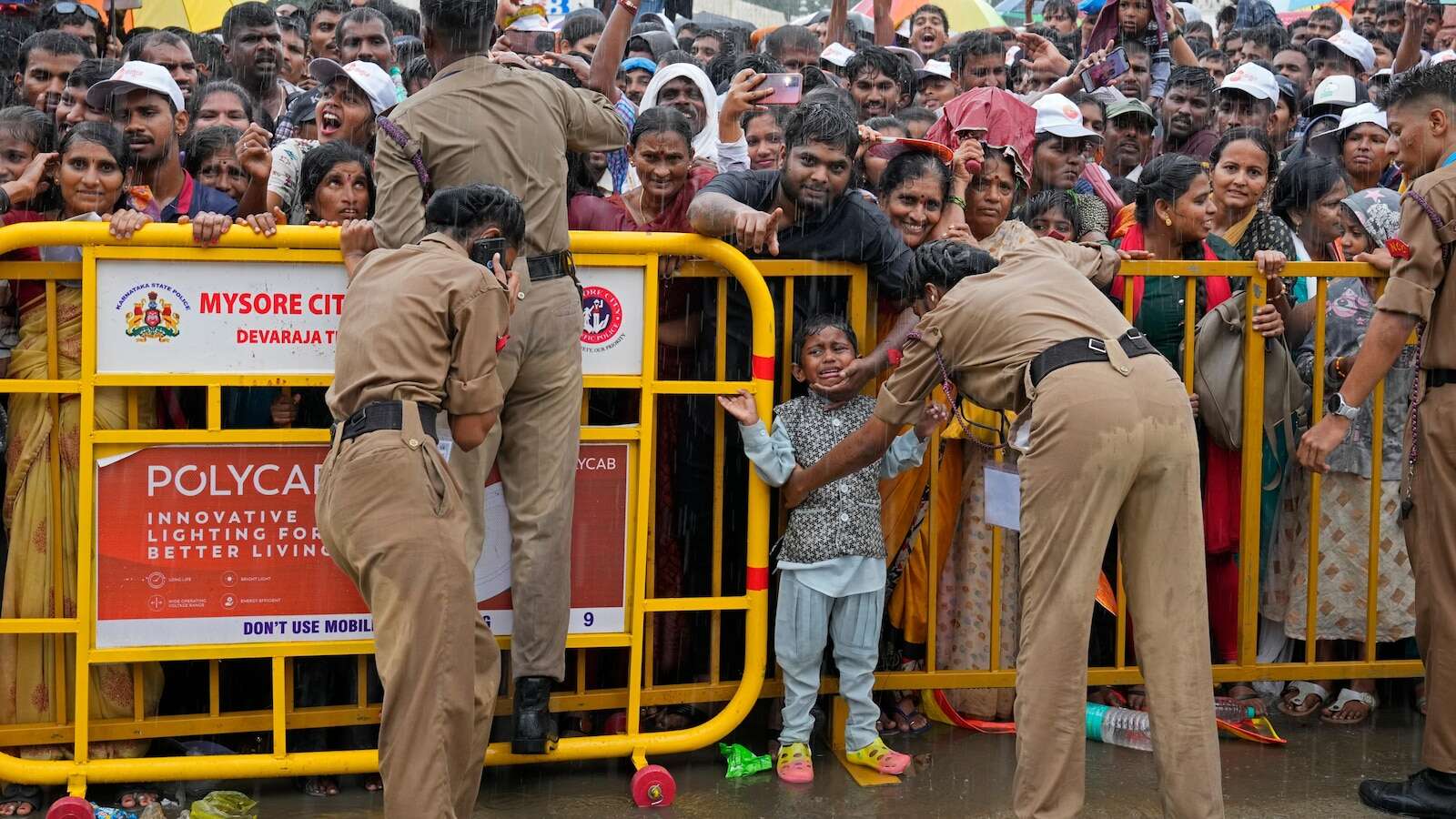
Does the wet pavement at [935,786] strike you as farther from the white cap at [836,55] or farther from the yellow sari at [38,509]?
the white cap at [836,55]

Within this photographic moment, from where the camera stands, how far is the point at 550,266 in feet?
16.2

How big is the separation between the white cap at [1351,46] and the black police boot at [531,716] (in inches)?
311

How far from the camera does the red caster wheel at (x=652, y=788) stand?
5.02m

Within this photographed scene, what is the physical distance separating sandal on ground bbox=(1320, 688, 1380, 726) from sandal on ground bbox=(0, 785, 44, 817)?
471 centimetres

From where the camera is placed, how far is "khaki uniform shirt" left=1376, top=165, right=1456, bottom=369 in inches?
201

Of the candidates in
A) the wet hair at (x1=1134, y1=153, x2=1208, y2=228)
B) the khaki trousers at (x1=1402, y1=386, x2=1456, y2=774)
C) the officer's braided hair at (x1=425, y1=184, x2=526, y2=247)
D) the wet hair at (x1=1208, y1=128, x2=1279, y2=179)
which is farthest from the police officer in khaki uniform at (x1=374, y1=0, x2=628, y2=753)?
the wet hair at (x1=1208, y1=128, x2=1279, y2=179)

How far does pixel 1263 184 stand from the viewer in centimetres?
644

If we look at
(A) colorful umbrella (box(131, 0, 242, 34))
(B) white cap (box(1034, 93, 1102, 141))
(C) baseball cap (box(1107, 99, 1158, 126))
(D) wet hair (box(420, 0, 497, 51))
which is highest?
(A) colorful umbrella (box(131, 0, 242, 34))

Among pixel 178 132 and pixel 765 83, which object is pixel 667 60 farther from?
pixel 178 132

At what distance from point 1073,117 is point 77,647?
495cm

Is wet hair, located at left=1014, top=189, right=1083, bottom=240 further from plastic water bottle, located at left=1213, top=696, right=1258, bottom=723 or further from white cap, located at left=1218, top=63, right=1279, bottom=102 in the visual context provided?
white cap, located at left=1218, top=63, right=1279, bottom=102

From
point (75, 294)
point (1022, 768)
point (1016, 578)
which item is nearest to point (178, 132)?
point (75, 294)

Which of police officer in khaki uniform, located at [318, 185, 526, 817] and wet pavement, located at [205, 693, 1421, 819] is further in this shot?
wet pavement, located at [205, 693, 1421, 819]

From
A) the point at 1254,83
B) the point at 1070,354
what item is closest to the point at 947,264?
the point at 1070,354
